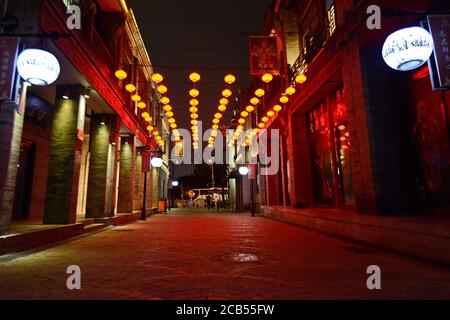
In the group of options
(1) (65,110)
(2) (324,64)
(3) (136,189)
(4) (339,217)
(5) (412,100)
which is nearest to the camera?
(5) (412,100)

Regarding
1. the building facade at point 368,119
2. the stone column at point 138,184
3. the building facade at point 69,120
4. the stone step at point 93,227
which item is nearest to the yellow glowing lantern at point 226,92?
the building facade at point 368,119

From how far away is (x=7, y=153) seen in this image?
7004 millimetres

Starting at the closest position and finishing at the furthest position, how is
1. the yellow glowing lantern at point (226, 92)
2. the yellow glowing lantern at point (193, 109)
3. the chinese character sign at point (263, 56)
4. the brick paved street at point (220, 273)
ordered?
1. the brick paved street at point (220, 273)
2. the yellow glowing lantern at point (226, 92)
3. the chinese character sign at point (263, 56)
4. the yellow glowing lantern at point (193, 109)

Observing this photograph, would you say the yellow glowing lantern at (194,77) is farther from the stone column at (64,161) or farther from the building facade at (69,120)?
the stone column at (64,161)

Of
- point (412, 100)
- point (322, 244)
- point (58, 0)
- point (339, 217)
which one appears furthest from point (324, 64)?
point (58, 0)

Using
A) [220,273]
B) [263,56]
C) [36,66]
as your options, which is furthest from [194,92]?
[220,273]

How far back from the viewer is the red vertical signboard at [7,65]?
21.1ft

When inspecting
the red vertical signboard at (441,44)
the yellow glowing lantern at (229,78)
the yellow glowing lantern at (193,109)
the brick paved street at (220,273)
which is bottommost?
the brick paved street at (220,273)

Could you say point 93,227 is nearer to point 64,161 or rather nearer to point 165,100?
point 64,161

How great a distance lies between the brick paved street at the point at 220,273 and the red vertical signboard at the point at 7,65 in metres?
3.68

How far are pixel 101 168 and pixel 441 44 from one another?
1387 cm

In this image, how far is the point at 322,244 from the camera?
7887 mm
